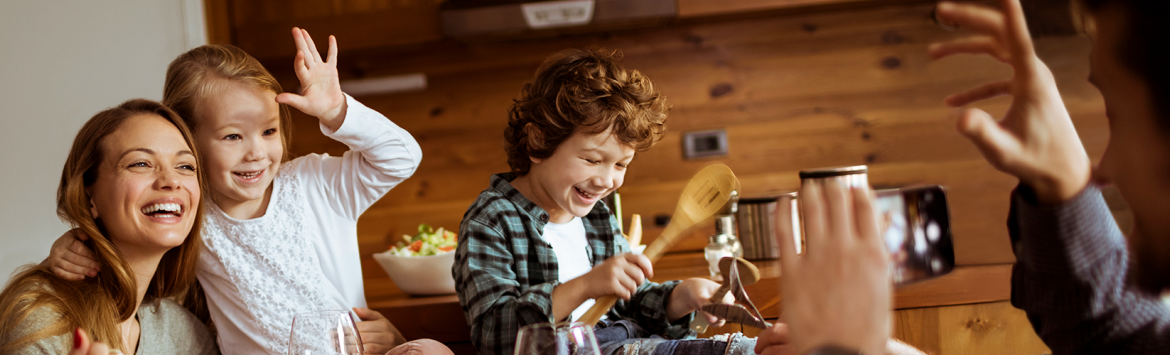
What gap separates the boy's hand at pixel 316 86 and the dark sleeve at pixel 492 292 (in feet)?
0.85

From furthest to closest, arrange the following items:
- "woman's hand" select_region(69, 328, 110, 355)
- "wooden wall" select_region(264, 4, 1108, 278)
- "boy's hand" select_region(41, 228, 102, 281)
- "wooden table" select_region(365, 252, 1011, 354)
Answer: "wooden wall" select_region(264, 4, 1108, 278) < "wooden table" select_region(365, 252, 1011, 354) < "boy's hand" select_region(41, 228, 102, 281) < "woman's hand" select_region(69, 328, 110, 355)

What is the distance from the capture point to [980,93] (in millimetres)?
459

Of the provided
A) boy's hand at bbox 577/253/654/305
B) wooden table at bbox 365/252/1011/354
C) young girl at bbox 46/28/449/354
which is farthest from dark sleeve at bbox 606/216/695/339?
young girl at bbox 46/28/449/354

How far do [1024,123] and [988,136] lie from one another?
1.5 inches

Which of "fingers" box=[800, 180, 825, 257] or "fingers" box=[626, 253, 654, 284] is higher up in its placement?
"fingers" box=[800, 180, 825, 257]

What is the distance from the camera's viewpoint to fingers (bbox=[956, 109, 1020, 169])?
0.36 metres

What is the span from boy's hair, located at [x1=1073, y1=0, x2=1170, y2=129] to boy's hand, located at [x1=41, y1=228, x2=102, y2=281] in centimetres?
111

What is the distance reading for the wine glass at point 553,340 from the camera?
20.6 inches

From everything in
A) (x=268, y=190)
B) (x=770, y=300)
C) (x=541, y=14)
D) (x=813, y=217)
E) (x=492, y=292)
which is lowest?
(x=770, y=300)

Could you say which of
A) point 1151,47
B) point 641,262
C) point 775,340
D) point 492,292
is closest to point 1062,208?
point 1151,47

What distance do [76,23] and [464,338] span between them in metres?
1.59

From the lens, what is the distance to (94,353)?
1.60ft

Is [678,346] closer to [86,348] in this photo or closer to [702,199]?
[702,199]

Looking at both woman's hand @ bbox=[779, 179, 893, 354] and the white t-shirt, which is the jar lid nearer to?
the white t-shirt
